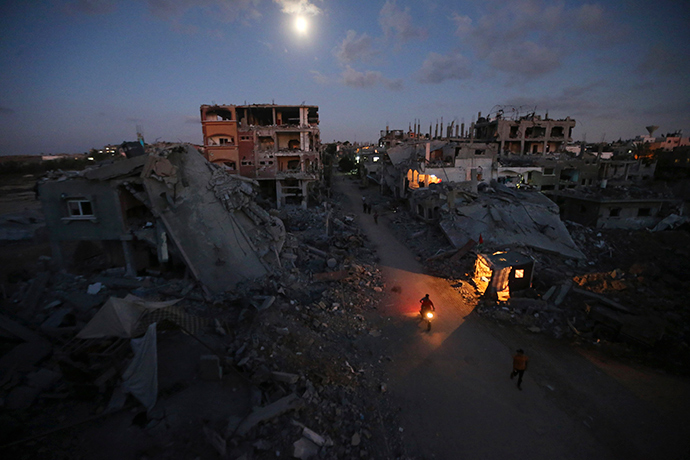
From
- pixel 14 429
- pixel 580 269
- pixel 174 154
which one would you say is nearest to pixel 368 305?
pixel 14 429

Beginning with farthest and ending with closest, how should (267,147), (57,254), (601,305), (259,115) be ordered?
1. (259,115)
2. (267,147)
3. (57,254)
4. (601,305)

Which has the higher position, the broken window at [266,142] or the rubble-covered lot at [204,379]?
the broken window at [266,142]

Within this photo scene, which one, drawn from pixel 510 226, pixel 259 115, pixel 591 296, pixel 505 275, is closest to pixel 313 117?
pixel 259 115

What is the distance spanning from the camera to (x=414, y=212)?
2838 cm

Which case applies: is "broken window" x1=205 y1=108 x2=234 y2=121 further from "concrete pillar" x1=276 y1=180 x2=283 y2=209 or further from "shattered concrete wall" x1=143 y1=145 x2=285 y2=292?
"shattered concrete wall" x1=143 y1=145 x2=285 y2=292

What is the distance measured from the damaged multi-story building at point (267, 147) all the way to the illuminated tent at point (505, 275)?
22044 mm

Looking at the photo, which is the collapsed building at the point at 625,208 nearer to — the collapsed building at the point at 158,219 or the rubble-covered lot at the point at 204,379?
the rubble-covered lot at the point at 204,379

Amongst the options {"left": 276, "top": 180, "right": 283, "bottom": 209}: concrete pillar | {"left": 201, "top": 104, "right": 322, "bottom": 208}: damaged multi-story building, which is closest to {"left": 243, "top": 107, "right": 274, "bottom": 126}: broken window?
{"left": 201, "top": 104, "right": 322, "bottom": 208}: damaged multi-story building

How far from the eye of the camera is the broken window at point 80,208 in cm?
1348

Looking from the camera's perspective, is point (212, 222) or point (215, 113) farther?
point (215, 113)

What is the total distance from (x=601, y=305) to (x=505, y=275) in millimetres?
3499

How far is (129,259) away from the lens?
565 inches

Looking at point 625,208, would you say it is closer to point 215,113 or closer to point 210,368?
point 210,368

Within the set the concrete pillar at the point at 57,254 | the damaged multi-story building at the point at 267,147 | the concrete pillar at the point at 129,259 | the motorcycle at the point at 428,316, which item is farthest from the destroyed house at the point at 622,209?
the concrete pillar at the point at 57,254
